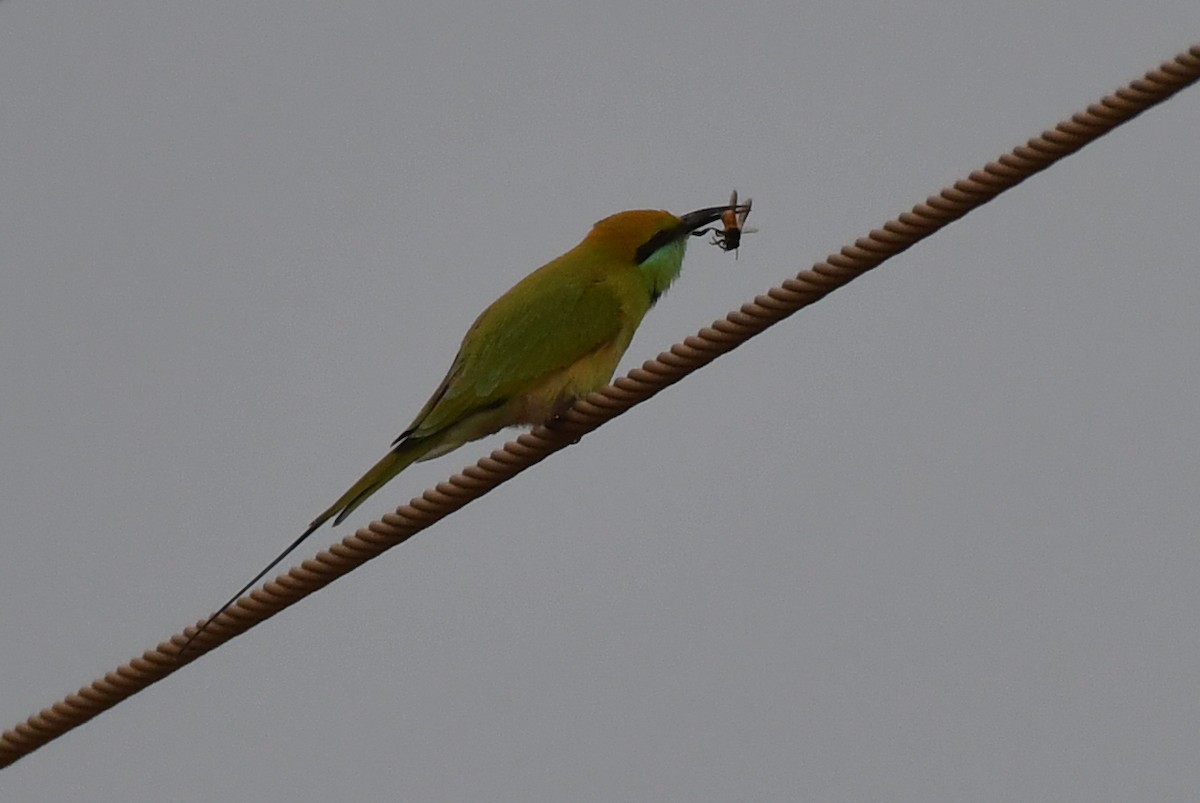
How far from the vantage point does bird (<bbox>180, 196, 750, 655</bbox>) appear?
15.2ft

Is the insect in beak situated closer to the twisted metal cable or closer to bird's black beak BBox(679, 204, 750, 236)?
bird's black beak BBox(679, 204, 750, 236)

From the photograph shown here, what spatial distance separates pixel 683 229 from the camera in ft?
16.9

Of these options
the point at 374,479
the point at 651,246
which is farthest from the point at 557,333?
the point at 374,479

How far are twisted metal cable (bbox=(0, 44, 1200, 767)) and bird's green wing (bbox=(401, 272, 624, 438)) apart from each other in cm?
95

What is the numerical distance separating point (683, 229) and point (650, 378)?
1727 millimetres

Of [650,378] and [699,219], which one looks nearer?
[650,378]

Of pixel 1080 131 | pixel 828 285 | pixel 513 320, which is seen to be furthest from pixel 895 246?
pixel 513 320

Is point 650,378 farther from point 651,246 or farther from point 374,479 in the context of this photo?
point 651,246

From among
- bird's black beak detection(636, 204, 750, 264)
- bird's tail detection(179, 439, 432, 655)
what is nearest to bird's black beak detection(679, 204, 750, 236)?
bird's black beak detection(636, 204, 750, 264)

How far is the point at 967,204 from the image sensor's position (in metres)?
3.03

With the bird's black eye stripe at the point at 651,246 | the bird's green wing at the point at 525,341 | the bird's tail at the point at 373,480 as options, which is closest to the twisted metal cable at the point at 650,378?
the bird's tail at the point at 373,480

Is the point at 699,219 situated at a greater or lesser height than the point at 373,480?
greater

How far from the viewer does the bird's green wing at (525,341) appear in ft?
15.3

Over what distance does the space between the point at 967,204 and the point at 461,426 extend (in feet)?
6.07
